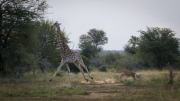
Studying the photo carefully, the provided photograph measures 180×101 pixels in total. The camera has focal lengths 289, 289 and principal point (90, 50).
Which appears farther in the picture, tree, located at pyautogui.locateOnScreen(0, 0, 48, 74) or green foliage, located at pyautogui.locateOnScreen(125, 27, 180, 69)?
green foliage, located at pyautogui.locateOnScreen(125, 27, 180, 69)

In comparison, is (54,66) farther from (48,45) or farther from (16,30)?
(16,30)

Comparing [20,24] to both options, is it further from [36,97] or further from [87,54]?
[87,54]

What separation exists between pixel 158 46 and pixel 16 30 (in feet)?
50.8

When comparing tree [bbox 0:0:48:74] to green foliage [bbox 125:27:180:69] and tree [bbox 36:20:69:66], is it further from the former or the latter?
green foliage [bbox 125:27:180:69]

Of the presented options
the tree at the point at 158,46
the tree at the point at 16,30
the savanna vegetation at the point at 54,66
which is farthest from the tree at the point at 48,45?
the tree at the point at 158,46

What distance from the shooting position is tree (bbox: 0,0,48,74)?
50.7 feet

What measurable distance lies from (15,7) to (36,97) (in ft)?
27.1

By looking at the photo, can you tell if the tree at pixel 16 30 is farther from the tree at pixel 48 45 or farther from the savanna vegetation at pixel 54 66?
the tree at pixel 48 45

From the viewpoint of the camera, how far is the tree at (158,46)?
2706 cm

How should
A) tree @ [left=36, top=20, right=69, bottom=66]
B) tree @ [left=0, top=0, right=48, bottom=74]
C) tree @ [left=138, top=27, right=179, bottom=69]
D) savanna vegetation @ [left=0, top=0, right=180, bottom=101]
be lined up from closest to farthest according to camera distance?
savanna vegetation @ [left=0, top=0, right=180, bottom=101]
tree @ [left=0, top=0, right=48, bottom=74]
tree @ [left=36, top=20, right=69, bottom=66]
tree @ [left=138, top=27, right=179, bottom=69]

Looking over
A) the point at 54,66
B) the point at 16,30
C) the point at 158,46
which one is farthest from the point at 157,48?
the point at 16,30

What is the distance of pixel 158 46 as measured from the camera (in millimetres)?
27062

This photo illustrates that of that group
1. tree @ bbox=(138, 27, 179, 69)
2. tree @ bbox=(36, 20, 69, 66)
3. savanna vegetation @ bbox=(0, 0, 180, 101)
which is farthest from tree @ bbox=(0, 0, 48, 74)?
tree @ bbox=(138, 27, 179, 69)

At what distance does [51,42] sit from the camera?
23.0 meters
